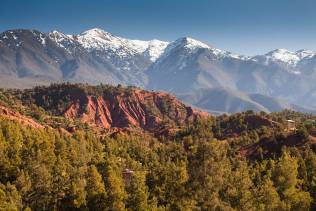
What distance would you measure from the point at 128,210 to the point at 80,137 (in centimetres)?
9323

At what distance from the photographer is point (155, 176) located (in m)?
90.1

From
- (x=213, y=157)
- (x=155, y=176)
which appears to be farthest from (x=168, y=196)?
(x=213, y=157)

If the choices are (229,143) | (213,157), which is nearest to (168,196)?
(213,157)

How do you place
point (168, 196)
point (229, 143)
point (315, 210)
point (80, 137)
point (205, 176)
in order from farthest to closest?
point (229, 143) → point (80, 137) → point (315, 210) → point (168, 196) → point (205, 176)

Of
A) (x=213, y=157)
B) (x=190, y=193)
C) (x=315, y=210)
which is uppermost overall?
(x=213, y=157)

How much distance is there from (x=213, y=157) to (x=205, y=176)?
148 inches

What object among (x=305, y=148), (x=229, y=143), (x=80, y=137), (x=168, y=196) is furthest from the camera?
(x=229, y=143)

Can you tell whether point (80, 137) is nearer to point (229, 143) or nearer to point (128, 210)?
point (229, 143)

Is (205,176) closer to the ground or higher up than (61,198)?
higher up

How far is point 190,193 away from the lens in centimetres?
8038

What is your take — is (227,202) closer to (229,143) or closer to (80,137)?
(80,137)

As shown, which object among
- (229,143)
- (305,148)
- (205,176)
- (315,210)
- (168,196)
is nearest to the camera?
(205,176)

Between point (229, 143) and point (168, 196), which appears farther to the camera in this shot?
point (229, 143)

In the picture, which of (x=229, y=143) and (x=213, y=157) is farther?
(x=229, y=143)
